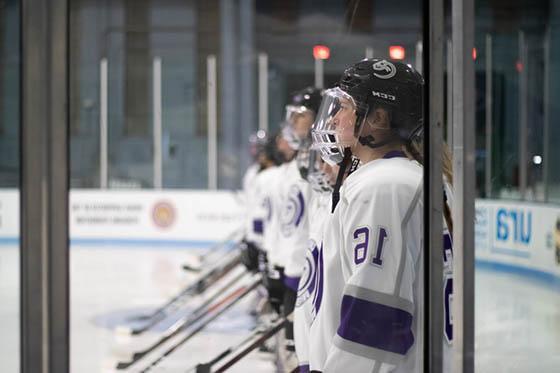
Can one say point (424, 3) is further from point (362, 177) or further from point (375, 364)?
point (375, 364)

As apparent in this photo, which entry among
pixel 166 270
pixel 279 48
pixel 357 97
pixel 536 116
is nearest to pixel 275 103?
pixel 279 48

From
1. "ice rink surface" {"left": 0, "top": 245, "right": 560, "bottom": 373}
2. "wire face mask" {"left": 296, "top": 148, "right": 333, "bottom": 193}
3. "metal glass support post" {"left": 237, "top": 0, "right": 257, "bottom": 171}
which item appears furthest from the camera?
"metal glass support post" {"left": 237, "top": 0, "right": 257, "bottom": 171}

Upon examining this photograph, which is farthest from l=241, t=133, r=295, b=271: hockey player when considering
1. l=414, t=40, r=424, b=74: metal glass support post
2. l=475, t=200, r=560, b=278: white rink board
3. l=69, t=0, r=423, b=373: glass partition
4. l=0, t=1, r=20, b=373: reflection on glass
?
l=69, t=0, r=423, b=373: glass partition

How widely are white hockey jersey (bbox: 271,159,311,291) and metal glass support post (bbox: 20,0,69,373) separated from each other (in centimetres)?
159

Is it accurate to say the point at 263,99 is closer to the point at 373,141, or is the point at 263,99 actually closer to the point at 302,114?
the point at 302,114

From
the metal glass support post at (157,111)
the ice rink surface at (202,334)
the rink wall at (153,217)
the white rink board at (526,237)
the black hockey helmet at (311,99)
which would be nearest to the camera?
the ice rink surface at (202,334)

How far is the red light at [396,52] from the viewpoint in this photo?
5.15ft

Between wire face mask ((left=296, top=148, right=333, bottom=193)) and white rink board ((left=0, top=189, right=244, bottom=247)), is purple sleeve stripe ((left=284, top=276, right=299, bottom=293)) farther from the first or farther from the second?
white rink board ((left=0, top=189, right=244, bottom=247))

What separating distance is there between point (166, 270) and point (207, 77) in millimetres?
3413

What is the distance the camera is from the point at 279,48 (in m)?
8.97

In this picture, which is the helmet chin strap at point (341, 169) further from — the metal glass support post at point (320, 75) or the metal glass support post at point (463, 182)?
the metal glass support post at point (320, 75)

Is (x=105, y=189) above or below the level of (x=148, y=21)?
below

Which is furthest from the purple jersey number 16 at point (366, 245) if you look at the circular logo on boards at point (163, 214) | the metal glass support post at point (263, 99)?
the metal glass support post at point (263, 99)

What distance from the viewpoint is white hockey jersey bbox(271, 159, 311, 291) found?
2818 mm
